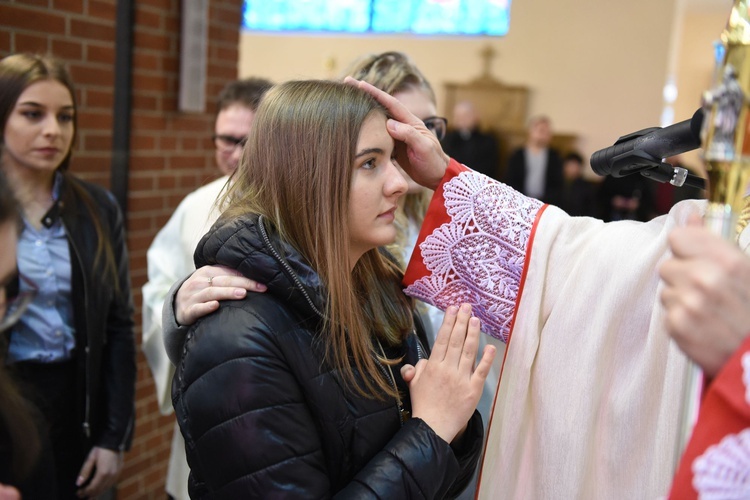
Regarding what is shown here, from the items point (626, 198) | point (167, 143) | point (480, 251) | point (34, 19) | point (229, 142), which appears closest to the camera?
point (480, 251)

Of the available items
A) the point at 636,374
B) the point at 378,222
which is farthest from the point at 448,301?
the point at 636,374

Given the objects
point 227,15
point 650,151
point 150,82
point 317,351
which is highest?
point 227,15

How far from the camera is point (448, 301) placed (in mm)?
1550

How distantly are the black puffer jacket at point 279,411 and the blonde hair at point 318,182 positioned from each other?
6 centimetres

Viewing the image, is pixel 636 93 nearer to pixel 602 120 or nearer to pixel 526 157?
pixel 602 120

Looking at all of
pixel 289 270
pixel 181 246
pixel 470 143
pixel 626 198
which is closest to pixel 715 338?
pixel 289 270

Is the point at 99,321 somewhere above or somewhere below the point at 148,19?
below

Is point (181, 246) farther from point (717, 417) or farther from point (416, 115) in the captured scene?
point (717, 417)

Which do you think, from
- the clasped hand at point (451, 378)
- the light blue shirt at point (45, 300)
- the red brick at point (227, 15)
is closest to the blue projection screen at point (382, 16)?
the red brick at point (227, 15)

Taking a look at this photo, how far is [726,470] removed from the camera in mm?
815

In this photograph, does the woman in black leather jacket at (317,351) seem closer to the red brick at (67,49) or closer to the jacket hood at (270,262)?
the jacket hood at (270,262)

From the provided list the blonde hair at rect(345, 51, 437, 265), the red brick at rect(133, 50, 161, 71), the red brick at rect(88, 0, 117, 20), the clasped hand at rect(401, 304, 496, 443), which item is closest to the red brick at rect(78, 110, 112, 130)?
the red brick at rect(133, 50, 161, 71)

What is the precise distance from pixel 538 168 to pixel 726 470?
7.88m

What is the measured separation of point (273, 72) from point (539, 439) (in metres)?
9.94
